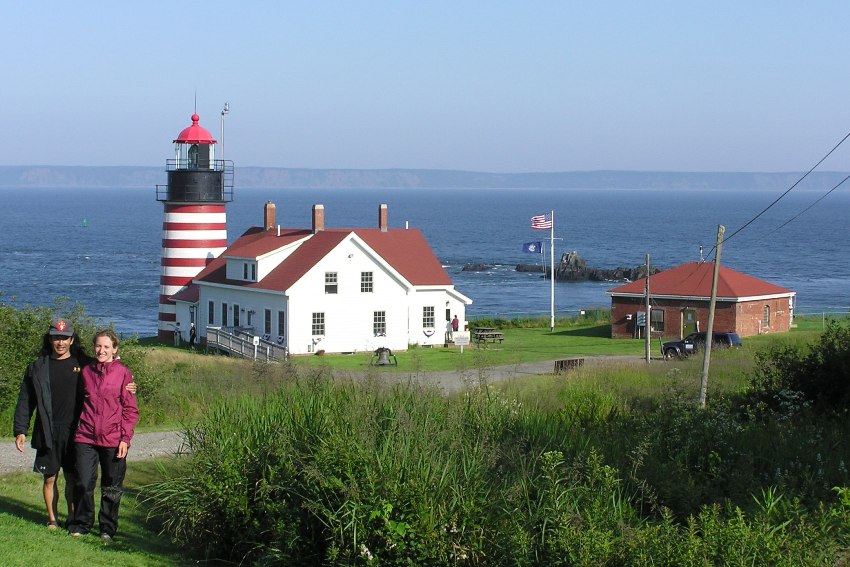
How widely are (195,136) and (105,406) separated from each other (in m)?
38.2

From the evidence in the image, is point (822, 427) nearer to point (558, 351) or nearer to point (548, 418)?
point (548, 418)

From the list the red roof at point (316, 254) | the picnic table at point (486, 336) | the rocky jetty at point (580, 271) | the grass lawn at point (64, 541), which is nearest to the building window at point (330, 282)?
the red roof at point (316, 254)

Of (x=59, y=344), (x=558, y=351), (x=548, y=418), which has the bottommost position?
(x=558, y=351)

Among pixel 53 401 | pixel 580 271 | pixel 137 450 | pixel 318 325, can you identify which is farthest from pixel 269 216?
pixel 580 271

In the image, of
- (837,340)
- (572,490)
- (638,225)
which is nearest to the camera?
(572,490)

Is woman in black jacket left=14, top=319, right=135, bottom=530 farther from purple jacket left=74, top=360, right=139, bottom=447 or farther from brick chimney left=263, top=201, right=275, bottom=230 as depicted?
brick chimney left=263, top=201, right=275, bottom=230

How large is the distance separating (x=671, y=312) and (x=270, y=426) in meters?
36.7

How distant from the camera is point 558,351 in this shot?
1597 inches

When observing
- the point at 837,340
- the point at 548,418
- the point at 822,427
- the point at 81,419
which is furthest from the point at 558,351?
the point at 81,419

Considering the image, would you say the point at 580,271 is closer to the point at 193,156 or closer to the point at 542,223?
the point at 542,223

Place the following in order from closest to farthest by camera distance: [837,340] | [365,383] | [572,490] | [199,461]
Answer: [572,490] → [199,461] → [365,383] → [837,340]

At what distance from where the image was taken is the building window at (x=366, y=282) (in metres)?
41.4

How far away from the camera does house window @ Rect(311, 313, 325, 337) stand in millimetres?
40375

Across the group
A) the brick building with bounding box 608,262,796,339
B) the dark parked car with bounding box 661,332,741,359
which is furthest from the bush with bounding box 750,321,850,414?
the brick building with bounding box 608,262,796,339
